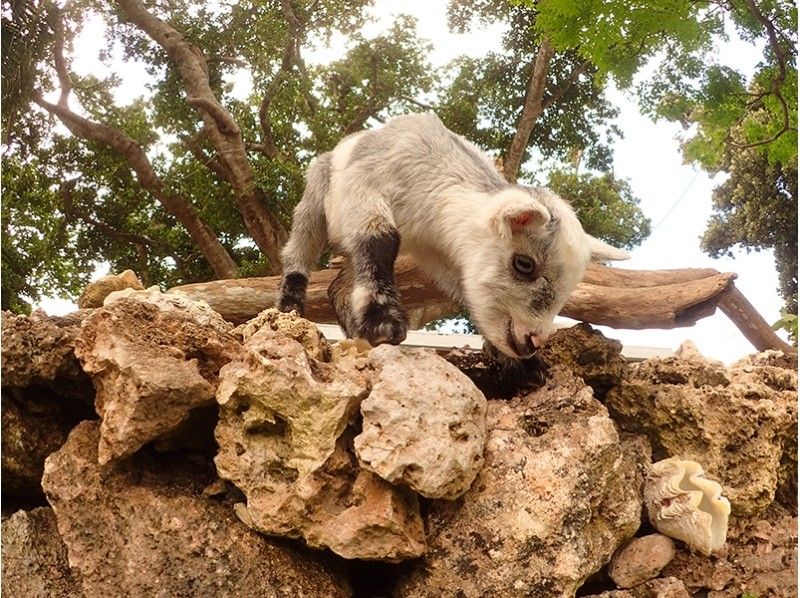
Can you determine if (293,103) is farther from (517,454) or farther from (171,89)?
(517,454)

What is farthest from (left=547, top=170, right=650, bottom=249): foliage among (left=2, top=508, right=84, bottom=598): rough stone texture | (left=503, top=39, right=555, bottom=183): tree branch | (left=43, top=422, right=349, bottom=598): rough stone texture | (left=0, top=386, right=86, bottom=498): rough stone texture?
(left=2, top=508, right=84, bottom=598): rough stone texture

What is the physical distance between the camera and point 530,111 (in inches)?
137

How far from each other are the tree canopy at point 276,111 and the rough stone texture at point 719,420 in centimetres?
105

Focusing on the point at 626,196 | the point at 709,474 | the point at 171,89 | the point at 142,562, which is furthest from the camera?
the point at 171,89

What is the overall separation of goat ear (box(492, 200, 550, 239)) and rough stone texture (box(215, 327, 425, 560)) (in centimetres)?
72

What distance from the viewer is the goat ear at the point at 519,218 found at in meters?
2.22

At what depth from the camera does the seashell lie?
198 centimetres

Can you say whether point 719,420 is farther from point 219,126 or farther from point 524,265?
point 219,126

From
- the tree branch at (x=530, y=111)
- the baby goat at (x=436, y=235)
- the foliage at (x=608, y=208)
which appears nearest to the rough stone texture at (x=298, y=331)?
the baby goat at (x=436, y=235)

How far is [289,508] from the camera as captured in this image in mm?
1779

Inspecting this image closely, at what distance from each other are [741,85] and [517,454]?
2135 mm

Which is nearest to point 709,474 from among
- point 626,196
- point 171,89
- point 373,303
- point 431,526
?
point 431,526

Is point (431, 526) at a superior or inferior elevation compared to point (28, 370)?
inferior

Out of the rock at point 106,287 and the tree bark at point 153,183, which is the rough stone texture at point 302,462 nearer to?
the rock at point 106,287
